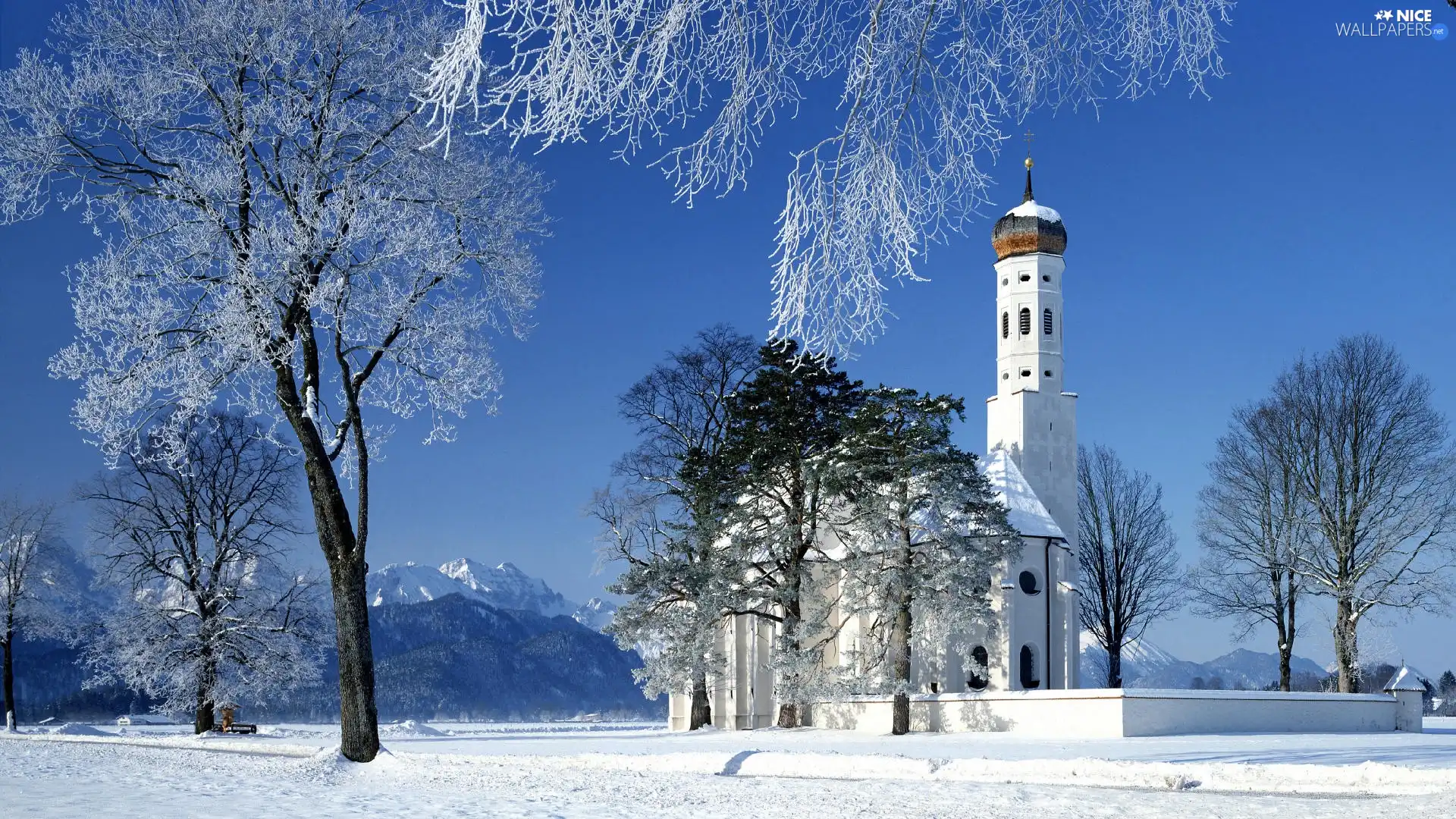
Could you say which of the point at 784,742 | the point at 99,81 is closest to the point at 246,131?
the point at 99,81

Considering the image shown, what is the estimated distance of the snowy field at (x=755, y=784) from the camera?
437 inches

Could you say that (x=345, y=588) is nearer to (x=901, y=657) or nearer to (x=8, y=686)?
(x=901, y=657)

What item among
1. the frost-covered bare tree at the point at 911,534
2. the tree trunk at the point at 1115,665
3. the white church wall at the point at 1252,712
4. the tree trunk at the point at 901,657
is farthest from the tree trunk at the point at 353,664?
the tree trunk at the point at 1115,665

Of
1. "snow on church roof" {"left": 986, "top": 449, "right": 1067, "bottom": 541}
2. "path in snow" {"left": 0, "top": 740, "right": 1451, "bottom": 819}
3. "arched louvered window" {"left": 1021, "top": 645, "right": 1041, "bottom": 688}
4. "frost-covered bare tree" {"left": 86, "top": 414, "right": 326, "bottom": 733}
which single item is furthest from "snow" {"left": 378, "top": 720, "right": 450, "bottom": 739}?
"snow on church roof" {"left": 986, "top": 449, "right": 1067, "bottom": 541}

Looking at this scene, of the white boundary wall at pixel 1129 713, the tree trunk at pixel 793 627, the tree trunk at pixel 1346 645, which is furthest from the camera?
the tree trunk at pixel 1346 645

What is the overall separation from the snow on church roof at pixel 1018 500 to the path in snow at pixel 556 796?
2505cm

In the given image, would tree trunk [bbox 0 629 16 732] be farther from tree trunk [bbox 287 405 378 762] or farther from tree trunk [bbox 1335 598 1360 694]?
tree trunk [bbox 1335 598 1360 694]

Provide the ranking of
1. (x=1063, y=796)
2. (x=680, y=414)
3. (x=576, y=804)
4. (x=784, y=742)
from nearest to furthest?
(x=576, y=804) → (x=1063, y=796) → (x=784, y=742) → (x=680, y=414)

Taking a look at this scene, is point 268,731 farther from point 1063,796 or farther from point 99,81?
point 1063,796

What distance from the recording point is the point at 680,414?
37.4 metres

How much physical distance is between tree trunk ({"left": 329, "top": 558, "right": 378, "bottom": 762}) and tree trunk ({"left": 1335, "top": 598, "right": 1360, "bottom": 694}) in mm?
27741

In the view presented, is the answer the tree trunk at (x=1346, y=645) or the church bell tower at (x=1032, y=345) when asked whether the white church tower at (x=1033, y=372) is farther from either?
the tree trunk at (x=1346, y=645)

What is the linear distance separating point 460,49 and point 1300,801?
439 inches

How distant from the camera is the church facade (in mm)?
37375
